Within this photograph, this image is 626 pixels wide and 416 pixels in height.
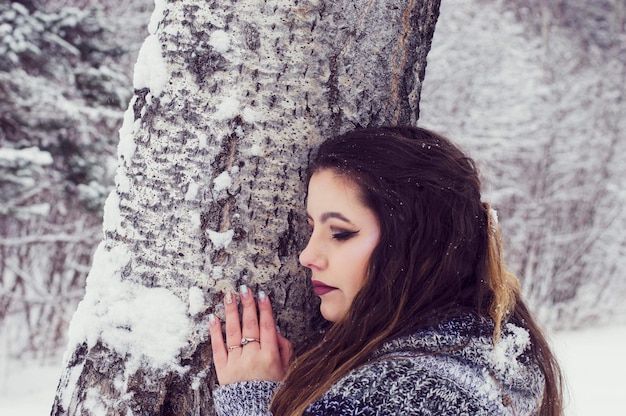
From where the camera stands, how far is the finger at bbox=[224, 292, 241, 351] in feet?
4.46

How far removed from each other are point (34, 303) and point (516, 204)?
23.9 ft

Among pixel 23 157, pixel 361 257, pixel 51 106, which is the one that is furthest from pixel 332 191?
pixel 51 106

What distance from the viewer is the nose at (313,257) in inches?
53.8

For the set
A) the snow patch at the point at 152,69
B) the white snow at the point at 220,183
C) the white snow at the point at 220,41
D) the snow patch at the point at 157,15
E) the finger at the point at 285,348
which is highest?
the snow patch at the point at 157,15

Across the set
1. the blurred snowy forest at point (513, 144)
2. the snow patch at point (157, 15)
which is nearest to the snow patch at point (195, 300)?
the snow patch at point (157, 15)

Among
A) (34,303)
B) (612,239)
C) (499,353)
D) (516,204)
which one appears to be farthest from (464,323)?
(612,239)

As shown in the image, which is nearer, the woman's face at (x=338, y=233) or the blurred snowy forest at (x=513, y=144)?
the woman's face at (x=338, y=233)

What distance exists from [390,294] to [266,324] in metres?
0.29

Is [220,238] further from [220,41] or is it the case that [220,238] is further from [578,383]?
[578,383]

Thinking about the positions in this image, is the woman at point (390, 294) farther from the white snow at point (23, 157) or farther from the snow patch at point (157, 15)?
the white snow at point (23, 157)

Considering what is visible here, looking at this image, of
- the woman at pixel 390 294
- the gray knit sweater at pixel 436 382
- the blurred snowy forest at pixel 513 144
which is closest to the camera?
the gray knit sweater at pixel 436 382

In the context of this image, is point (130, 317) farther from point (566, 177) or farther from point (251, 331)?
point (566, 177)

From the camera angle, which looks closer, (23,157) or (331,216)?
(331,216)

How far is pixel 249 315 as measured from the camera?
138 cm
